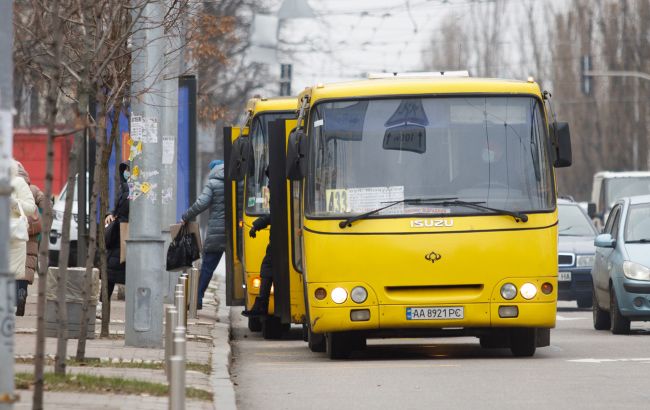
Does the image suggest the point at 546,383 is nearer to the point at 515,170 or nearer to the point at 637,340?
the point at 515,170

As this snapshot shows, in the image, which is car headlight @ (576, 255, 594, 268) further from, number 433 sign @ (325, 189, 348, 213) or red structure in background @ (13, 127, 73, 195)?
red structure in background @ (13, 127, 73, 195)

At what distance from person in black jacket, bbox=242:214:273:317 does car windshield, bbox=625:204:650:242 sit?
4.28 metres

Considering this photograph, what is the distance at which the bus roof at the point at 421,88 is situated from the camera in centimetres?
1569

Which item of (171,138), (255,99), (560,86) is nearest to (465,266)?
(255,99)

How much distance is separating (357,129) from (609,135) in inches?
2191

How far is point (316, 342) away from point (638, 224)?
535 cm

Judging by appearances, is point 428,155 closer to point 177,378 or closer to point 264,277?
point 264,277

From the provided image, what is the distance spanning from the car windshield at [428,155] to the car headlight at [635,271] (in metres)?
4.25

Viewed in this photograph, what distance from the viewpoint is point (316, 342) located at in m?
16.6

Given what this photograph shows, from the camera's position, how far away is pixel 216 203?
2195cm

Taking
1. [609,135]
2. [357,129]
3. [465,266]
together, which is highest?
[609,135]

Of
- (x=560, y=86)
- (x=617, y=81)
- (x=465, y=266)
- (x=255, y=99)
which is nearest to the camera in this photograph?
(x=465, y=266)

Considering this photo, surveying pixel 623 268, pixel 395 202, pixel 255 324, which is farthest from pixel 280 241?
pixel 623 268

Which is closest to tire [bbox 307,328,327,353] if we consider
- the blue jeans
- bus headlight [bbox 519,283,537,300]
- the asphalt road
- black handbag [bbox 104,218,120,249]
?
the asphalt road
